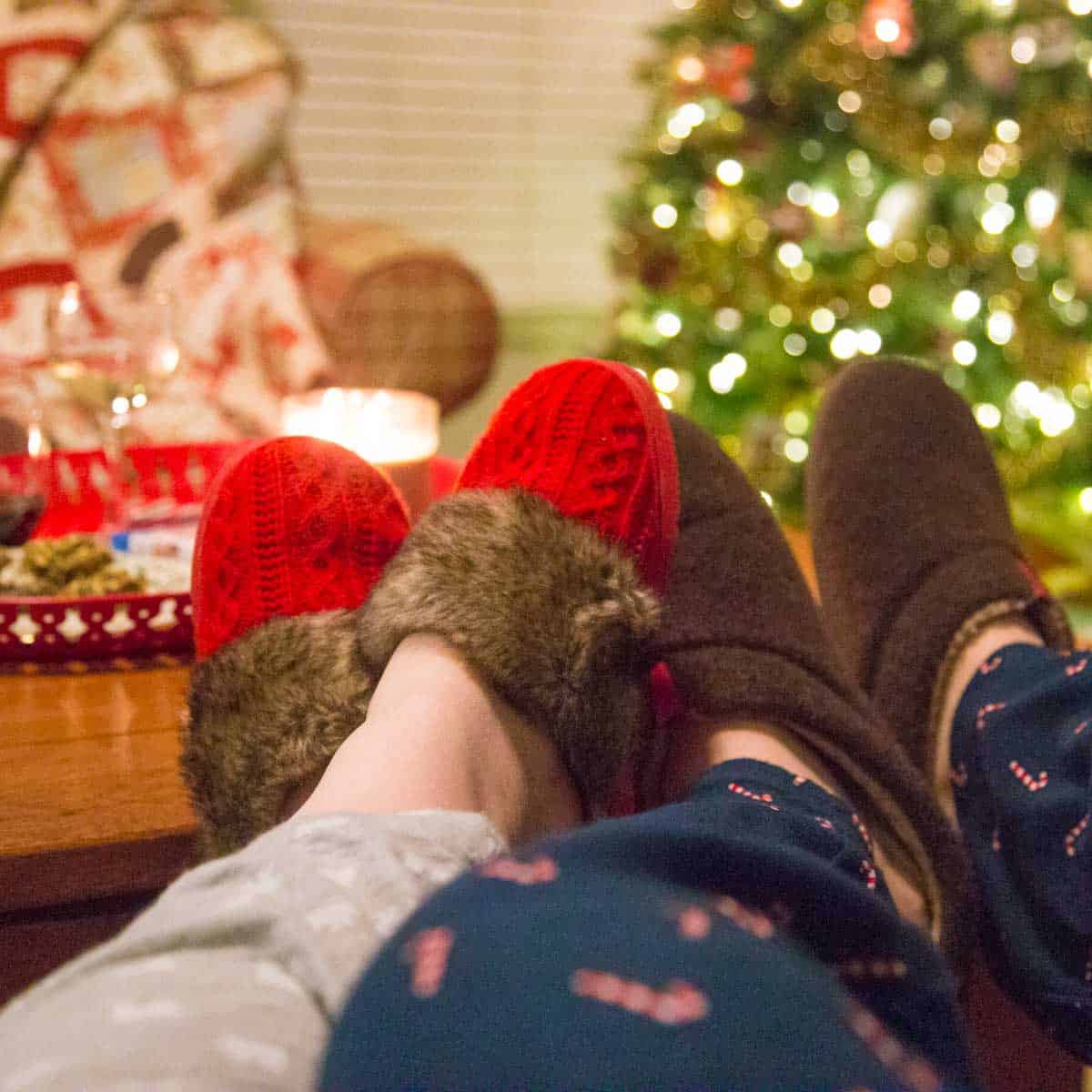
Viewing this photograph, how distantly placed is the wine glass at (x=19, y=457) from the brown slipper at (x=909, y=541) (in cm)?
66

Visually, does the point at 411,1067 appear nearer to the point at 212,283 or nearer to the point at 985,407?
the point at 212,283

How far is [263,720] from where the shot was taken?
62cm

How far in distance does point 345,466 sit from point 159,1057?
1.81 ft

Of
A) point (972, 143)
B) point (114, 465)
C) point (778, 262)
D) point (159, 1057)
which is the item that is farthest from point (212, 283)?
point (159, 1057)

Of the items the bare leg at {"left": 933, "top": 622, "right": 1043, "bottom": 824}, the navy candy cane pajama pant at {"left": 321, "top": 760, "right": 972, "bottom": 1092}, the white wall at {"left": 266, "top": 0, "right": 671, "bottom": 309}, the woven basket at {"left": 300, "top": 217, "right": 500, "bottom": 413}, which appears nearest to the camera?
the navy candy cane pajama pant at {"left": 321, "top": 760, "right": 972, "bottom": 1092}

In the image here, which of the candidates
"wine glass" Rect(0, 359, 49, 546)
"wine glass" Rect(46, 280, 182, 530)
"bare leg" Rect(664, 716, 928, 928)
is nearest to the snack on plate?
"wine glass" Rect(0, 359, 49, 546)

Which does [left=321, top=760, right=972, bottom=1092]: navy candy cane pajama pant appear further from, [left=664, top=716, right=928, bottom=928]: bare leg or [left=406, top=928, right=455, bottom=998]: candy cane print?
[left=664, top=716, right=928, bottom=928]: bare leg

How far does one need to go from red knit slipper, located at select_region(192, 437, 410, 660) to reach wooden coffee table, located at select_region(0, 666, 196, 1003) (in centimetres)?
9

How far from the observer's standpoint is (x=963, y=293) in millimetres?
1822

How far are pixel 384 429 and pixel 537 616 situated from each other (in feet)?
1.09

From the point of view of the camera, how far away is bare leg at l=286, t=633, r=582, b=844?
47 centimetres

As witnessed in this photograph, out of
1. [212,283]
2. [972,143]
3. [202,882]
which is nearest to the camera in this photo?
[202,882]

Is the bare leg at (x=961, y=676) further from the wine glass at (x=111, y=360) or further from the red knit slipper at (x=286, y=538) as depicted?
the wine glass at (x=111, y=360)

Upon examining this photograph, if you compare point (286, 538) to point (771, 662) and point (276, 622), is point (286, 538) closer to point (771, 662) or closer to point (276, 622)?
point (276, 622)
